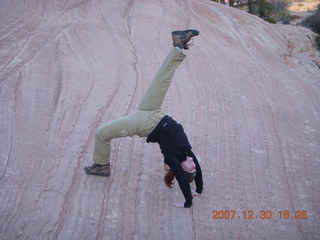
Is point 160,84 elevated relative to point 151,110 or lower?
elevated

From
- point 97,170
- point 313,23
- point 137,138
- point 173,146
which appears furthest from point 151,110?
point 313,23

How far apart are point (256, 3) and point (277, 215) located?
12753mm

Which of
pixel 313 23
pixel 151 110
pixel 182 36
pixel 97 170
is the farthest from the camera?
pixel 313 23

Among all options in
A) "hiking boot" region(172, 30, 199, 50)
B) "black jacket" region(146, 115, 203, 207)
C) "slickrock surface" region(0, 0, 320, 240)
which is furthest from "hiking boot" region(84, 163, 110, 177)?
"hiking boot" region(172, 30, 199, 50)

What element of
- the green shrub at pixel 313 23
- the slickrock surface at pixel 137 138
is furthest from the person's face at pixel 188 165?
the green shrub at pixel 313 23

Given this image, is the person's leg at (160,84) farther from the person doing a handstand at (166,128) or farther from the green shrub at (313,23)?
the green shrub at (313,23)

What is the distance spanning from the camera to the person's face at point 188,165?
133 inches

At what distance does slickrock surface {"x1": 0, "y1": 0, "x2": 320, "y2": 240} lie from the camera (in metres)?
3.34
